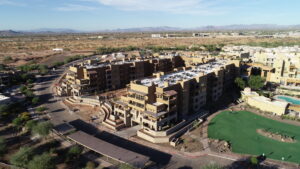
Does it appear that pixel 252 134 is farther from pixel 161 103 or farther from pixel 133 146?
pixel 133 146

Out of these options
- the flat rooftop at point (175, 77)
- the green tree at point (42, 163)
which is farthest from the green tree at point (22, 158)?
the flat rooftop at point (175, 77)

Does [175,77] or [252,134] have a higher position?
[175,77]

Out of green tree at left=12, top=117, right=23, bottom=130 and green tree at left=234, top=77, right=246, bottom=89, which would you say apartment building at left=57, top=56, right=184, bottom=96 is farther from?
green tree at left=234, top=77, right=246, bottom=89

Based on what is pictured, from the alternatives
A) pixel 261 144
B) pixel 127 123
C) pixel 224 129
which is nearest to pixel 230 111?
pixel 224 129

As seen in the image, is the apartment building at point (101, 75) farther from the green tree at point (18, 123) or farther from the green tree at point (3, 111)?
the green tree at point (18, 123)

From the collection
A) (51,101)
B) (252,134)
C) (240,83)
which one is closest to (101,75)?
(51,101)

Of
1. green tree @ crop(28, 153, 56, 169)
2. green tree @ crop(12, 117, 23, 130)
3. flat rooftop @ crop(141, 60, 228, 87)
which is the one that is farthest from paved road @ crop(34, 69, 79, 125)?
flat rooftop @ crop(141, 60, 228, 87)

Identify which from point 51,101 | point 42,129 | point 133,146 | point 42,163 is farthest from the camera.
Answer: point 51,101
